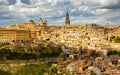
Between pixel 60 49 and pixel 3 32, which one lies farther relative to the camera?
pixel 3 32

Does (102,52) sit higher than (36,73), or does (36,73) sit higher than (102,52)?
(36,73)

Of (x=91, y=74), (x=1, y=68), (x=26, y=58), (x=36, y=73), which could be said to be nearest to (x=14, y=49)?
(x=26, y=58)

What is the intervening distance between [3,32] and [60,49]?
76.1 ft

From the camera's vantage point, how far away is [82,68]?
1085 inches

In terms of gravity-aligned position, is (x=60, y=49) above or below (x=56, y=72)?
below

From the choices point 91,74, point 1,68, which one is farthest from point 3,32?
point 91,74

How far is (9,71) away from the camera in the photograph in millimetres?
28766

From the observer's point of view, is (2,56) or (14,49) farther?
(14,49)

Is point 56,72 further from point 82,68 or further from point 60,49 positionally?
point 60,49

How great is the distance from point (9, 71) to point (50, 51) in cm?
1286

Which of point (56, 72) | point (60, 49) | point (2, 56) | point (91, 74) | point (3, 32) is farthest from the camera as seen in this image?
point (3, 32)

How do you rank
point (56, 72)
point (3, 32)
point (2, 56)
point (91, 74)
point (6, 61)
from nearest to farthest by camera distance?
point (56, 72) < point (91, 74) < point (6, 61) < point (2, 56) < point (3, 32)

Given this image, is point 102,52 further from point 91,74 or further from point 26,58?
point 91,74

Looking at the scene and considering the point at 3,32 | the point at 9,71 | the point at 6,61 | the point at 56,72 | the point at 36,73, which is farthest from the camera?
the point at 3,32
